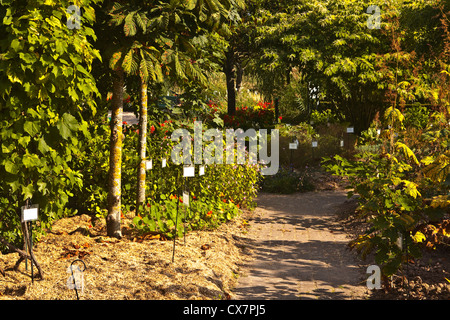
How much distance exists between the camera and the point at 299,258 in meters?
6.29

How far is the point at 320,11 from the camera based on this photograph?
44.6 feet

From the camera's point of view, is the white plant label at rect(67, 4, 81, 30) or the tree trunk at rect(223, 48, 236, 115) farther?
the tree trunk at rect(223, 48, 236, 115)

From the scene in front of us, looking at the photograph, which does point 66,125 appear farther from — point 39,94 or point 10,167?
point 10,167

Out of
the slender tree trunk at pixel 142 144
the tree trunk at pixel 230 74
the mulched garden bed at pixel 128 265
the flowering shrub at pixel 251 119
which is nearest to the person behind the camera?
the mulched garden bed at pixel 128 265

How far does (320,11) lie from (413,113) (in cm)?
495

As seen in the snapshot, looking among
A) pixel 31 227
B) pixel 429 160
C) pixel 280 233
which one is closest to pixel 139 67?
pixel 31 227

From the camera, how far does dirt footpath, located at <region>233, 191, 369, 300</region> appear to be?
504 centimetres

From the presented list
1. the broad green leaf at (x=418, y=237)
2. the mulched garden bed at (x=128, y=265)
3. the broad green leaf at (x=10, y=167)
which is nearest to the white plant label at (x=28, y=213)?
the broad green leaf at (x=10, y=167)

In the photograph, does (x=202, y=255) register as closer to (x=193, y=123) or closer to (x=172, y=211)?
(x=172, y=211)

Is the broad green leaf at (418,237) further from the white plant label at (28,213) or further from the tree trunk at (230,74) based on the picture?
the tree trunk at (230,74)

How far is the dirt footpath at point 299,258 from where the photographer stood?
5.04 meters

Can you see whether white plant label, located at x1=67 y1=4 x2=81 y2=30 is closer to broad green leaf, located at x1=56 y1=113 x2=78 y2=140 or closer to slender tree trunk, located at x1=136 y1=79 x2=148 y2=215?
broad green leaf, located at x1=56 y1=113 x2=78 y2=140

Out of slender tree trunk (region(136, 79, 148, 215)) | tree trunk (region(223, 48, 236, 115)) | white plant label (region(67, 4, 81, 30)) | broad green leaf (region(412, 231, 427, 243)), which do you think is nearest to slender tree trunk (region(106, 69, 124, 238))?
slender tree trunk (region(136, 79, 148, 215))

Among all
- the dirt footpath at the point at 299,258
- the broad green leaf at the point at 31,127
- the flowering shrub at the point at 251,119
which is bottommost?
the dirt footpath at the point at 299,258
